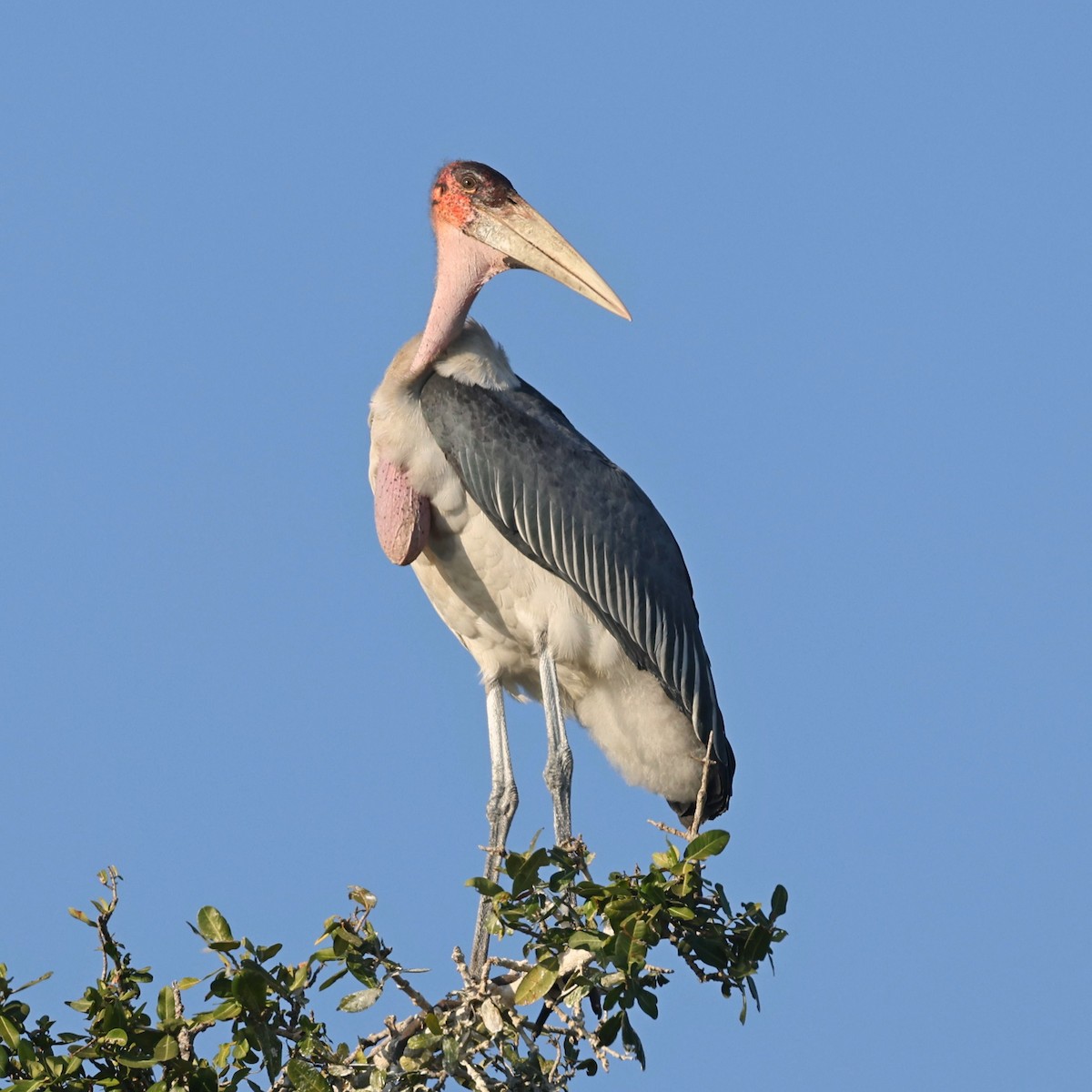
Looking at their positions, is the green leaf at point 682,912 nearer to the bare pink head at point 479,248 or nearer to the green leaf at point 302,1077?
the green leaf at point 302,1077

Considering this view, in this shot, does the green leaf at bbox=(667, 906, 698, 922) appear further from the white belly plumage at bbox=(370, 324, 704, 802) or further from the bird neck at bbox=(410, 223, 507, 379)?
the bird neck at bbox=(410, 223, 507, 379)

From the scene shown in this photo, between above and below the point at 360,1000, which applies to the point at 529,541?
above

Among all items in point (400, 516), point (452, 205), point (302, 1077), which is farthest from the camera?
point (452, 205)

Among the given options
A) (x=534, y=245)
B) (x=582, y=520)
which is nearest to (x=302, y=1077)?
(x=582, y=520)

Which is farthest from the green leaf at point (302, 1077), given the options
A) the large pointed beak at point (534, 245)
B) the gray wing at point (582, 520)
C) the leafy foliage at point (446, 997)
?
the large pointed beak at point (534, 245)

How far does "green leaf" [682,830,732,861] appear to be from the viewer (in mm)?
6660

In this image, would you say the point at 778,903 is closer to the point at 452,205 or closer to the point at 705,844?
the point at 705,844

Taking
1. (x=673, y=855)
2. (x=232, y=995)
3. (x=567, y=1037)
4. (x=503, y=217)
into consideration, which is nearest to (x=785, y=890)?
(x=673, y=855)

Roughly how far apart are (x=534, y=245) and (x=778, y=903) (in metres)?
3.85

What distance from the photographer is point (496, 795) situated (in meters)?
9.16

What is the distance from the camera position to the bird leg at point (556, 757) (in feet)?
29.4

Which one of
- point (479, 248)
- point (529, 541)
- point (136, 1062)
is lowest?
point (136, 1062)

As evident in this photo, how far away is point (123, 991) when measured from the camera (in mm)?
6445

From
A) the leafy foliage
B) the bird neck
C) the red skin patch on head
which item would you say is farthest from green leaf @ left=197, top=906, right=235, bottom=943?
the red skin patch on head
